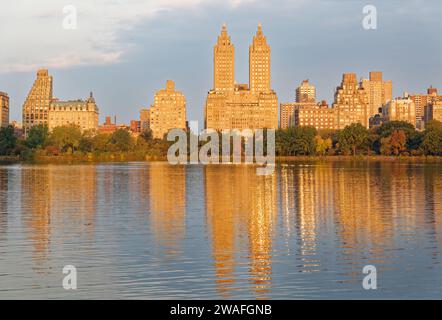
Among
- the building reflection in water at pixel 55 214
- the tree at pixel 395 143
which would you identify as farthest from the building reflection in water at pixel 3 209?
the tree at pixel 395 143

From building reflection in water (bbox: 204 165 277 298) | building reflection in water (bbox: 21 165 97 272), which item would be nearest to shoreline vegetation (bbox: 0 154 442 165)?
building reflection in water (bbox: 21 165 97 272)

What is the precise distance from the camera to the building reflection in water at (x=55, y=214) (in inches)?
926

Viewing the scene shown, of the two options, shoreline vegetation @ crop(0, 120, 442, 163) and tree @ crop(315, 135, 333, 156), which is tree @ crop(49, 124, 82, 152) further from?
tree @ crop(315, 135, 333, 156)

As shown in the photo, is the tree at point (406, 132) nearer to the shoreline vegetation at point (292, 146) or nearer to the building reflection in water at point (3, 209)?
the shoreline vegetation at point (292, 146)

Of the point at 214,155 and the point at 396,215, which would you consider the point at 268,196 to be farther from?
the point at 214,155

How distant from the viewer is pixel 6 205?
116ft

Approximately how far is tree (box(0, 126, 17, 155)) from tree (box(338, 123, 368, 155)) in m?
59.3

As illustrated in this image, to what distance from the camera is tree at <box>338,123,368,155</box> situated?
136 m

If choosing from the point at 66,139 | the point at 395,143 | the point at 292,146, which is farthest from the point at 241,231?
the point at 66,139

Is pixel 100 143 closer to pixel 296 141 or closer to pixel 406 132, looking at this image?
pixel 296 141

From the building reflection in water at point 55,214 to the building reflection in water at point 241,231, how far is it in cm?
447

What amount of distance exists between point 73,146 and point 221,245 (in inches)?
4954
